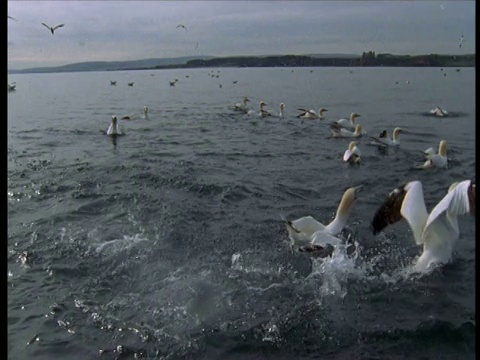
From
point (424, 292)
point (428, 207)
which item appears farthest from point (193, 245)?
point (428, 207)

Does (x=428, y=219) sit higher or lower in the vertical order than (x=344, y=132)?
lower

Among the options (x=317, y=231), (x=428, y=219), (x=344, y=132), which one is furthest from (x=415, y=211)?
(x=344, y=132)

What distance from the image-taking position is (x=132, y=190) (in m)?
10.2

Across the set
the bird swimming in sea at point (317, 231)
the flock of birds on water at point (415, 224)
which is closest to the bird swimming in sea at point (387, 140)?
the flock of birds on water at point (415, 224)

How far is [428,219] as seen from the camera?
6547mm

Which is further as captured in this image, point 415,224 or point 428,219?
point 415,224

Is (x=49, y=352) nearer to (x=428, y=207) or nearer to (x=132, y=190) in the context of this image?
(x=132, y=190)

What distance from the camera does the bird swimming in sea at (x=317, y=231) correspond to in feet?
23.3

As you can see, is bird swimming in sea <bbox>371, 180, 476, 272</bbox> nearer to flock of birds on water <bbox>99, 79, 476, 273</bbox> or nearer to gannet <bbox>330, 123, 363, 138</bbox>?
flock of birds on water <bbox>99, 79, 476, 273</bbox>

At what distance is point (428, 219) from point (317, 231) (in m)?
1.54

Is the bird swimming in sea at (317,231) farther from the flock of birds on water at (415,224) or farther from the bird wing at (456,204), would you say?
the bird wing at (456,204)

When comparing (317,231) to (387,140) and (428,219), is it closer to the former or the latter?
(428,219)

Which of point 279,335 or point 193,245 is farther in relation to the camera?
point 193,245

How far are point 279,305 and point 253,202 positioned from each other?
3925mm
